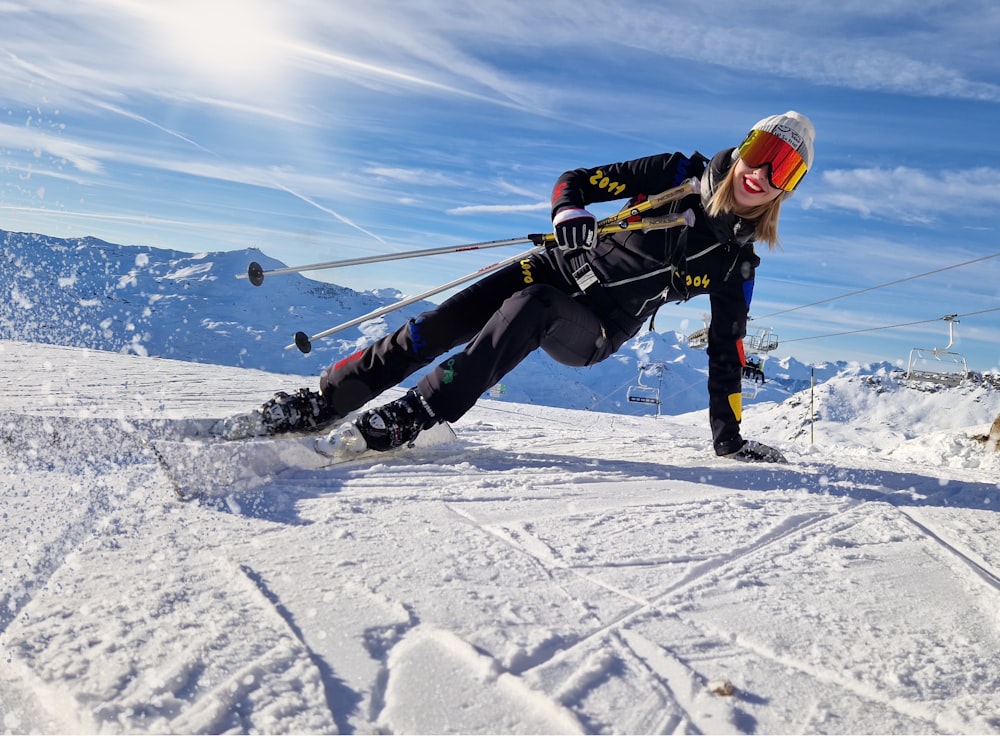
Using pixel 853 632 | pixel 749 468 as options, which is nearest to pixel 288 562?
pixel 853 632

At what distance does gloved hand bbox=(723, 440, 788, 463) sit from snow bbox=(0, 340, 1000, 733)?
691mm

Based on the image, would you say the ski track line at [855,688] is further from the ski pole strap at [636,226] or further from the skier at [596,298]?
the ski pole strap at [636,226]

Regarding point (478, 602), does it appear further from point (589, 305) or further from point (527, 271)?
point (527, 271)

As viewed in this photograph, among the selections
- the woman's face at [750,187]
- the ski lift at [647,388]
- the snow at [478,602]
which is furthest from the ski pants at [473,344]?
the ski lift at [647,388]

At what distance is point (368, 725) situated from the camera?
115cm

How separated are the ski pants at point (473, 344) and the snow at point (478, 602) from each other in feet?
1.54

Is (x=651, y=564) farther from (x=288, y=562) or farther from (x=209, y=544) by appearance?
(x=209, y=544)

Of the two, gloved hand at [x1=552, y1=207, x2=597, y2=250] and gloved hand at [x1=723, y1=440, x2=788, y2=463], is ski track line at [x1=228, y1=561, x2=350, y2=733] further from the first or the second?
gloved hand at [x1=723, y1=440, x2=788, y2=463]

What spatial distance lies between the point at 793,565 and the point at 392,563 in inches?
46.1

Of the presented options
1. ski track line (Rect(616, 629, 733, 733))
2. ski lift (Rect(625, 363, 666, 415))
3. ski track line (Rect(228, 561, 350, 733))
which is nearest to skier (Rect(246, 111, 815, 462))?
ski track line (Rect(228, 561, 350, 733))

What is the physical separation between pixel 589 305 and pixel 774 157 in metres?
1.18

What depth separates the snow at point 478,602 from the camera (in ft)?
3.98

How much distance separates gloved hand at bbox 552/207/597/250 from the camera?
3.37m

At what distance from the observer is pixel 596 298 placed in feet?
12.3
